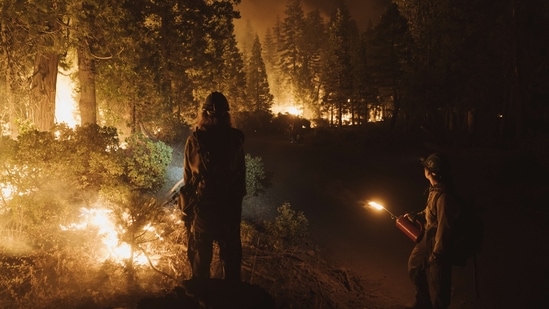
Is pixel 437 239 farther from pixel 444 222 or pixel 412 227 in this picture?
pixel 412 227

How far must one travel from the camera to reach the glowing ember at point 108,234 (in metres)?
6.27

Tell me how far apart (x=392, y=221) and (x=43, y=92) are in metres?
9.34

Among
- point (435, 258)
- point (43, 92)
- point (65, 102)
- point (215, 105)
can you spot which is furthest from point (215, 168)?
point (65, 102)

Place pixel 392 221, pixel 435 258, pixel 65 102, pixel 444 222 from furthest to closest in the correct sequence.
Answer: pixel 65 102 → pixel 392 221 → pixel 435 258 → pixel 444 222

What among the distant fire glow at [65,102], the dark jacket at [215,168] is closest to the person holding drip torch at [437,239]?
the dark jacket at [215,168]

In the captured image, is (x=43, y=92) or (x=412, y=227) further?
(x=43, y=92)

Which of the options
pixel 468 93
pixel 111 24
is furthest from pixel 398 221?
pixel 468 93

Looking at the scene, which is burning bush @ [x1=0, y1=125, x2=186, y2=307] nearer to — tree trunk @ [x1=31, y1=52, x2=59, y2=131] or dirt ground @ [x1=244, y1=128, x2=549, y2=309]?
tree trunk @ [x1=31, y1=52, x2=59, y2=131]

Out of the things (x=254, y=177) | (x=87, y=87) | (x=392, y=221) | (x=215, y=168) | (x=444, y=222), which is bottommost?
(x=392, y=221)

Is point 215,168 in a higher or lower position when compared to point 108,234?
higher

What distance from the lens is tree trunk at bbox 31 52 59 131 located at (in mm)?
9266

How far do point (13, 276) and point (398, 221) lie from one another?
5.51 metres

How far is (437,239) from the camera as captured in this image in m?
5.09

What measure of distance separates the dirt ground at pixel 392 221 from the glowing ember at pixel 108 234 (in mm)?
2137
